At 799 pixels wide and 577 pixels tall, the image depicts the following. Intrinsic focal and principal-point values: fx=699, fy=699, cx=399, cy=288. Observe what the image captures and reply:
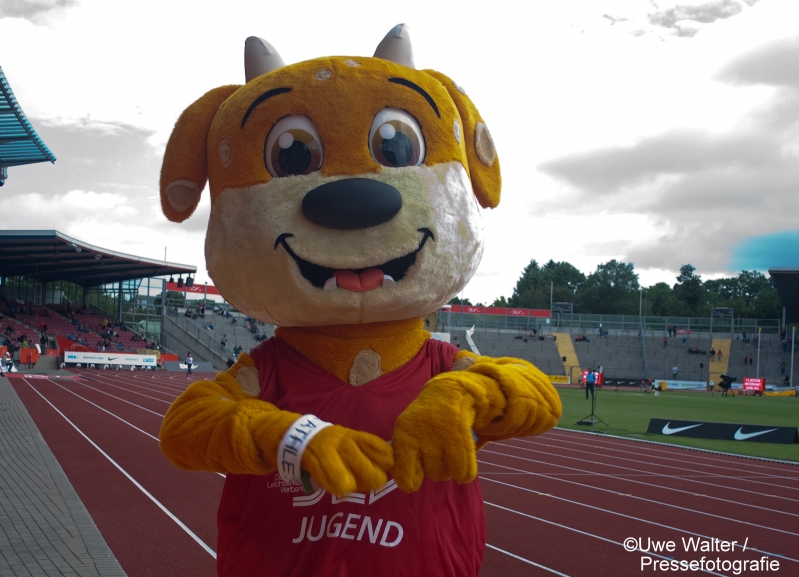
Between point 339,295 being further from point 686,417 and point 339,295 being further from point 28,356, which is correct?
point 28,356

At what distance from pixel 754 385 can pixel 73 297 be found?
42.9 meters

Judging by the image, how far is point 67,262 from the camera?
39.2 meters

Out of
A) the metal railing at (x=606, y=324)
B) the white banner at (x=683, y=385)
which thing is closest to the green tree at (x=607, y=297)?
the metal railing at (x=606, y=324)

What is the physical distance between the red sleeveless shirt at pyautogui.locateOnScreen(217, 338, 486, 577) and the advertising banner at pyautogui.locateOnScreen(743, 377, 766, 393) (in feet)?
133

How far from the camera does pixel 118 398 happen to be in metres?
19.4

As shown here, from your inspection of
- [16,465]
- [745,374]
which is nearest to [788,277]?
[745,374]

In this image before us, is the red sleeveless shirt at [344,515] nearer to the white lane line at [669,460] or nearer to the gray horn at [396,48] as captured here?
the gray horn at [396,48]

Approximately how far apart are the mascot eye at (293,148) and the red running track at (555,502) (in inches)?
156

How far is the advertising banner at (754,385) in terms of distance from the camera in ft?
124

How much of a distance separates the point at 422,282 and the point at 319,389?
0.48m

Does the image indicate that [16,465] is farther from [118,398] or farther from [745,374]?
[745,374]

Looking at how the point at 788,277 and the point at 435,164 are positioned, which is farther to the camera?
the point at 788,277

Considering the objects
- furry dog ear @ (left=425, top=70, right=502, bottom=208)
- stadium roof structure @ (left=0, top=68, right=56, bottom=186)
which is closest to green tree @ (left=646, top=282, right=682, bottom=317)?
stadium roof structure @ (left=0, top=68, right=56, bottom=186)

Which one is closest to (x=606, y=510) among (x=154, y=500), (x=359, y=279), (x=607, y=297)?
(x=154, y=500)
